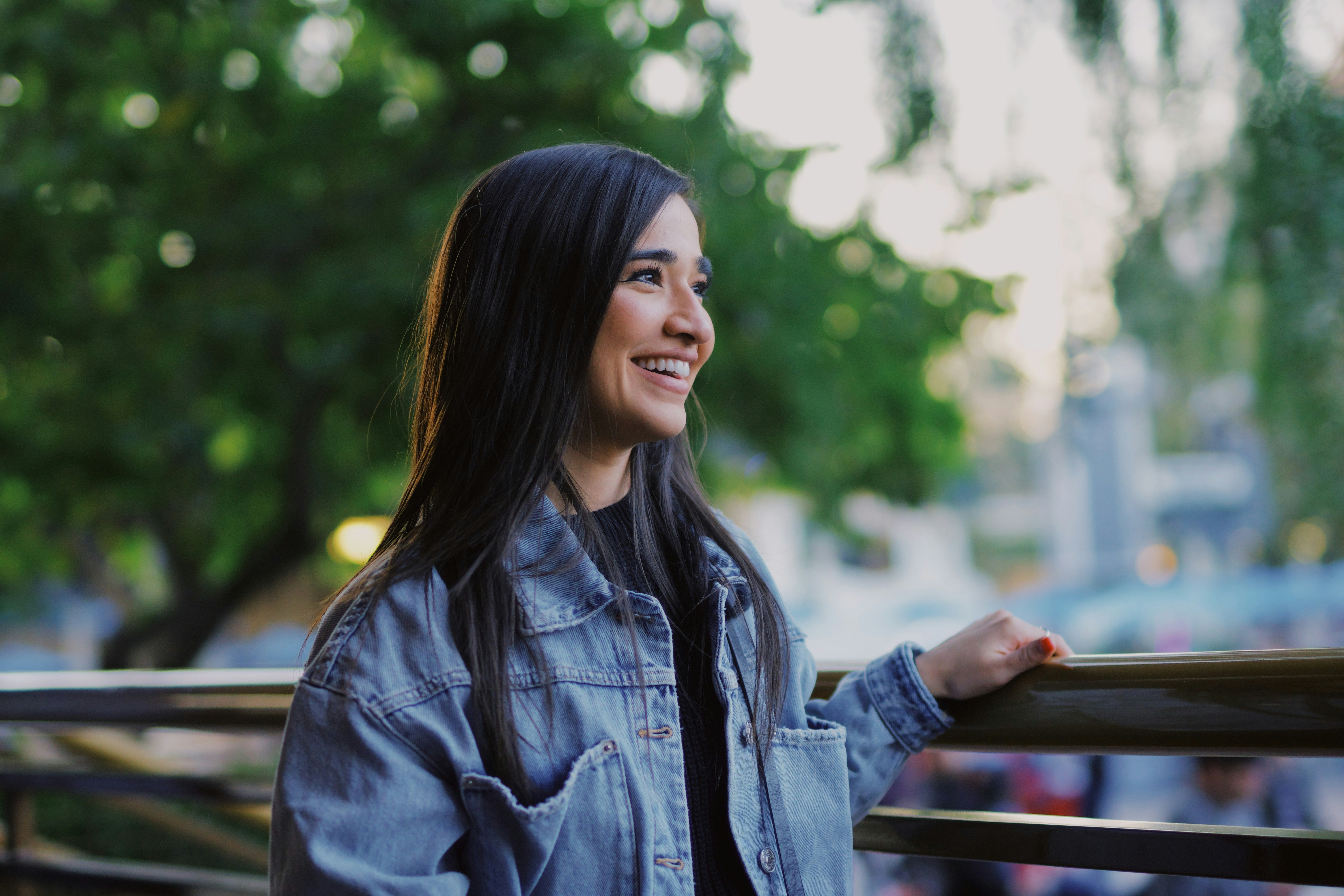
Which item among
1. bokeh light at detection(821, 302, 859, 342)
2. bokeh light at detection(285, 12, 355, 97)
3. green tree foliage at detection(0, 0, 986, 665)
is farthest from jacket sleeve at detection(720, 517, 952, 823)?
bokeh light at detection(285, 12, 355, 97)

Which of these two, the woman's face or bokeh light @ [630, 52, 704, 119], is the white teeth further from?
bokeh light @ [630, 52, 704, 119]

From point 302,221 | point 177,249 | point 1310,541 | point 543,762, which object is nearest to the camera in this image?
point 543,762

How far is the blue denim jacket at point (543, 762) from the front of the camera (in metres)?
1.06

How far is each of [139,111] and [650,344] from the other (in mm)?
5528

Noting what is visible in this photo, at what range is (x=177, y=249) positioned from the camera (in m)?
5.75

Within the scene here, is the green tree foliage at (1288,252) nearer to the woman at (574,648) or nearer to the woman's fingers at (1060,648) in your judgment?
the woman's fingers at (1060,648)

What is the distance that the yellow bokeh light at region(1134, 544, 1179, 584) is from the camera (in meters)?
23.1

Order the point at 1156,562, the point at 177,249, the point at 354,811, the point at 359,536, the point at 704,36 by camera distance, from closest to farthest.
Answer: the point at 354,811 < the point at 704,36 < the point at 177,249 < the point at 359,536 < the point at 1156,562

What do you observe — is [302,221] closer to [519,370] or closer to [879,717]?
[519,370]

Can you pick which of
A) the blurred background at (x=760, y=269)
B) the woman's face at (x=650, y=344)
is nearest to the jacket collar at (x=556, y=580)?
the woman's face at (x=650, y=344)

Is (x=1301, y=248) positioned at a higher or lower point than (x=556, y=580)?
higher

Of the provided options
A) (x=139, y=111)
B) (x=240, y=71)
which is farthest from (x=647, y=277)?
(x=139, y=111)

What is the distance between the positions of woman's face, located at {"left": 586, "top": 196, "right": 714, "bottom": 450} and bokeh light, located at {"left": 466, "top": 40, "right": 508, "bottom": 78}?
4604 mm

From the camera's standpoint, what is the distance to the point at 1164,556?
25.4 m
